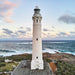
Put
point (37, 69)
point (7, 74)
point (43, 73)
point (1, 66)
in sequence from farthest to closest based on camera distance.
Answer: point (1, 66)
point (7, 74)
point (37, 69)
point (43, 73)

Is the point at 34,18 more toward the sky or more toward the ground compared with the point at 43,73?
more toward the sky

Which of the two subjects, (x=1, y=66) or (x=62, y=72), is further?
(x=1, y=66)

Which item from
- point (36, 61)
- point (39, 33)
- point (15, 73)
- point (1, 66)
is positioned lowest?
point (1, 66)

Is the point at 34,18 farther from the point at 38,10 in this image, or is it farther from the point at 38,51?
the point at 38,51

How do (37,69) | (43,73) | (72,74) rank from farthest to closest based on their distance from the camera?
1. (72,74)
2. (37,69)
3. (43,73)

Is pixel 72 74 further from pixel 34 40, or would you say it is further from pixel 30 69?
pixel 34 40

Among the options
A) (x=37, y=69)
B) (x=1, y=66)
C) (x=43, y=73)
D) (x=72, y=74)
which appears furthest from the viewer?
(x=1, y=66)

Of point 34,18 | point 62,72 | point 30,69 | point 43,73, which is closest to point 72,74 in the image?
point 62,72

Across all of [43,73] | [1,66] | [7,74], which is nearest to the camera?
[43,73]

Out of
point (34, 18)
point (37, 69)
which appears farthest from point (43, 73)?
point (34, 18)
